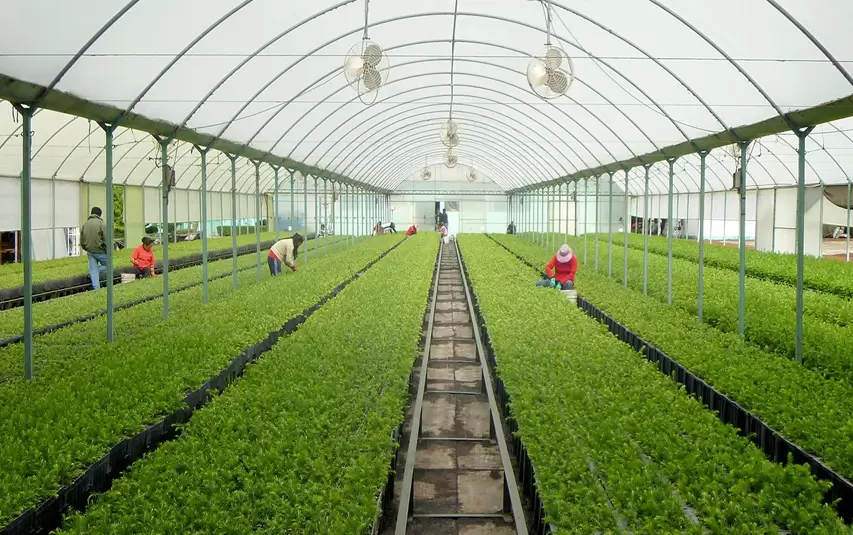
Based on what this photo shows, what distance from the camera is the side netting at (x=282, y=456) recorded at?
4766 millimetres

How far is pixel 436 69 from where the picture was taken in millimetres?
17984

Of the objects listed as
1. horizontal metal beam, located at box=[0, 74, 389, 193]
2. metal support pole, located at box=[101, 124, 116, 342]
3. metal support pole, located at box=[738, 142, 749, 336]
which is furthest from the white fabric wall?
metal support pole, located at box=[738, 142, 749, 336]

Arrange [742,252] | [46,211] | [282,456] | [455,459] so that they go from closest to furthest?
[282,456], [455,459], [742,252], [46,211]

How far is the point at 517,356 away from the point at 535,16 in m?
5.95

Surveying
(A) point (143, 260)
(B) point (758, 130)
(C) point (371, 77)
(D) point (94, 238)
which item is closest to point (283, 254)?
(A) point (143, 260)

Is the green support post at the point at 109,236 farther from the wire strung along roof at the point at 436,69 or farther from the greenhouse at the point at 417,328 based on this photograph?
the wire strung along roof at the point at 436,69

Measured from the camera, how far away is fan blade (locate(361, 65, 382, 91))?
10.2 metres

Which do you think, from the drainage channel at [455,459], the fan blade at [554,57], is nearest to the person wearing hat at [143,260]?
the drainage channel at [455,459]

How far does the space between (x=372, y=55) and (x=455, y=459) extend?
5.27 metres

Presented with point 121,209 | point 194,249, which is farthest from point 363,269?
point 121,209

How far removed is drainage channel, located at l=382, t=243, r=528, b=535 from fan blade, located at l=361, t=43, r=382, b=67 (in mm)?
4239

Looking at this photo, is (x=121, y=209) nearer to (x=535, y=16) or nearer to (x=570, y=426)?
(x=535, y=16)

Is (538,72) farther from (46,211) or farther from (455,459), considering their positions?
(46,211)

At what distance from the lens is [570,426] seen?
6980 mm
